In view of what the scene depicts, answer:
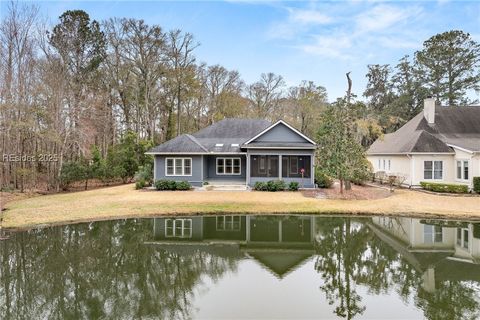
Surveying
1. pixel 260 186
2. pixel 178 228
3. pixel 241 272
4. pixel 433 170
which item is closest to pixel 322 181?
pixel 260 186

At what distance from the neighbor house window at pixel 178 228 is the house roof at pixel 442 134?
666 inches

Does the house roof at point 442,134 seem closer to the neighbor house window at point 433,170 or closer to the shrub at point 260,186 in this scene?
the neighbor house window at point 433,170

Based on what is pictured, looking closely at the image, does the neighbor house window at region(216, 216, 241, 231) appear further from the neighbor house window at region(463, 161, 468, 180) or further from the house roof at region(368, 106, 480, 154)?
the neighbor house window at region(463, 161, 468, 180)

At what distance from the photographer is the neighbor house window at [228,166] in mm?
24812

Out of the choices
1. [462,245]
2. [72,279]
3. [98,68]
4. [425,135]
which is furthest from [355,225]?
[98,68]

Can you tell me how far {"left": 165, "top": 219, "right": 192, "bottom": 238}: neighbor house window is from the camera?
39.4ft

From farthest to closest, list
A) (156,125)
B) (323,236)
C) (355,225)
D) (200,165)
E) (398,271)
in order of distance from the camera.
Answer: (156,125)
(200,165)
(355,225)
(323,236)
(398,271)

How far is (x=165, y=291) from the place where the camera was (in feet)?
23.4

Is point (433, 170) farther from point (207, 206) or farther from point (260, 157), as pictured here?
point (207, 206)

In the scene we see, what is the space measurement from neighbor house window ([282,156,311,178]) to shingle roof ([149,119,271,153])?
3788 millimetres

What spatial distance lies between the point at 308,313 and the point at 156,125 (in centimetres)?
3487

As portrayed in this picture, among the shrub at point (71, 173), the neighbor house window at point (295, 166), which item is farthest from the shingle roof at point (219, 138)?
the shrub at point (71, 173)

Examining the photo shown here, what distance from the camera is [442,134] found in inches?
969

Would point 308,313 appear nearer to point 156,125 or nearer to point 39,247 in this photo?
point 39,247
